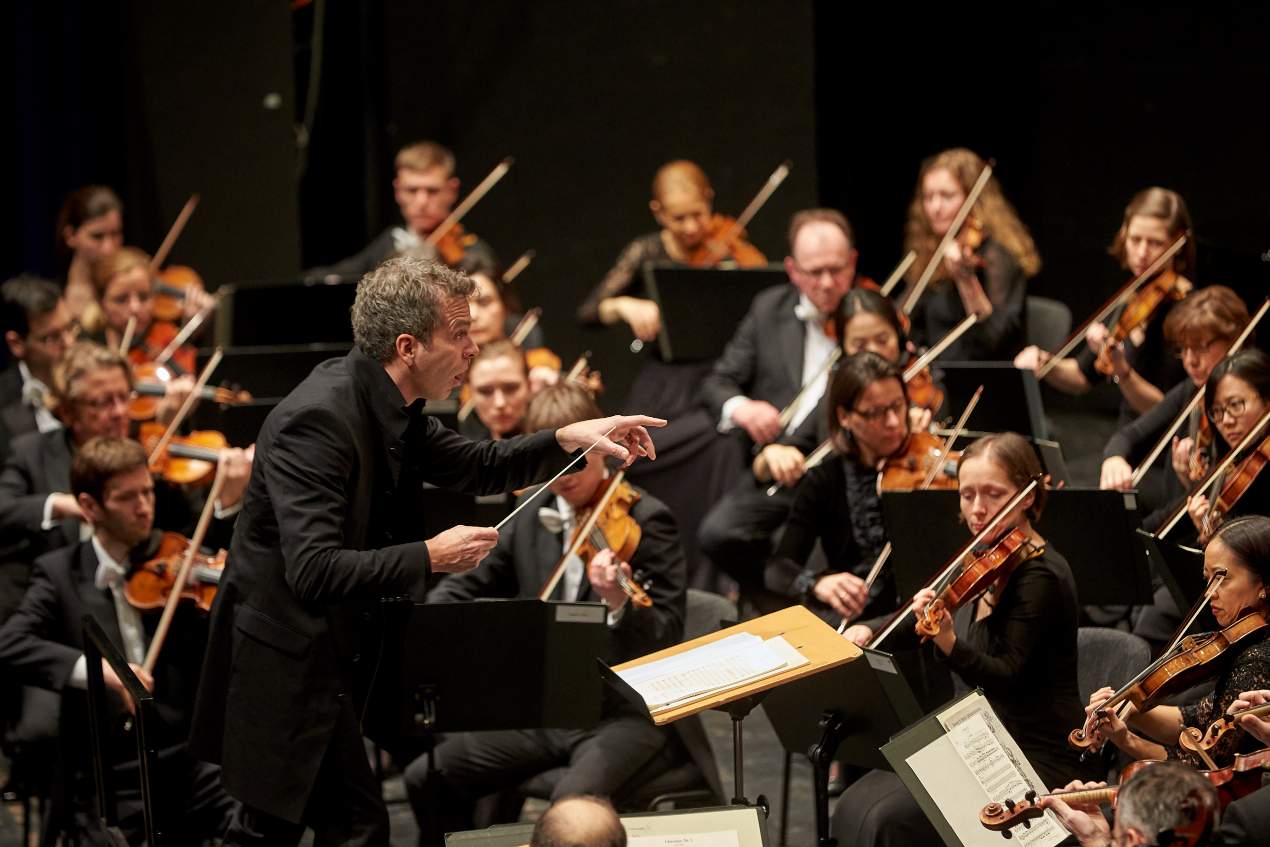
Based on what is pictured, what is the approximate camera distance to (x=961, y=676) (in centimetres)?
→ 337

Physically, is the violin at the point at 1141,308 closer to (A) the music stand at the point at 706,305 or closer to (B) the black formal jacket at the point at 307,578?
(A) the music stand at the point at 706,305

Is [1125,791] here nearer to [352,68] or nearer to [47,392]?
[47,392]

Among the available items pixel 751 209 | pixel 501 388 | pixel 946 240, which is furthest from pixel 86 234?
pixel 946 240

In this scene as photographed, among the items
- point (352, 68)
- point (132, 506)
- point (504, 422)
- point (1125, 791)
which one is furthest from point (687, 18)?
point (1125, 791)

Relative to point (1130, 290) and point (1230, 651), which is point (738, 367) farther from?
point (1230, 651)

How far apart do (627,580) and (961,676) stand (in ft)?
2.62

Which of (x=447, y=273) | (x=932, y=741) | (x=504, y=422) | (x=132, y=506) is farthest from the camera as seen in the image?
(x=504, y=422)

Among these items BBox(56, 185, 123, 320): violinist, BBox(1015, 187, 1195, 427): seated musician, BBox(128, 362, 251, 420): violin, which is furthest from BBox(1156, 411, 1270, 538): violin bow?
BBox(56, 185, 123, 320): violinist

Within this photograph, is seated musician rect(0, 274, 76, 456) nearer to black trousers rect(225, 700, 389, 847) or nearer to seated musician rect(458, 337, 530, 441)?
seated musician rect(458, 337, 530, 441)

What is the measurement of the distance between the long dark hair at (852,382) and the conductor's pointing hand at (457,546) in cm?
140

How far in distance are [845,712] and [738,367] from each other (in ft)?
7.54

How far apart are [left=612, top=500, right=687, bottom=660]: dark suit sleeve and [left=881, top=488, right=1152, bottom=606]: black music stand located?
520 millimetres

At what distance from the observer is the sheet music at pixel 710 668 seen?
300 cm

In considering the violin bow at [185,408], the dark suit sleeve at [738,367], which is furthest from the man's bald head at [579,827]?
the dark suit sleeve at [738,367]
